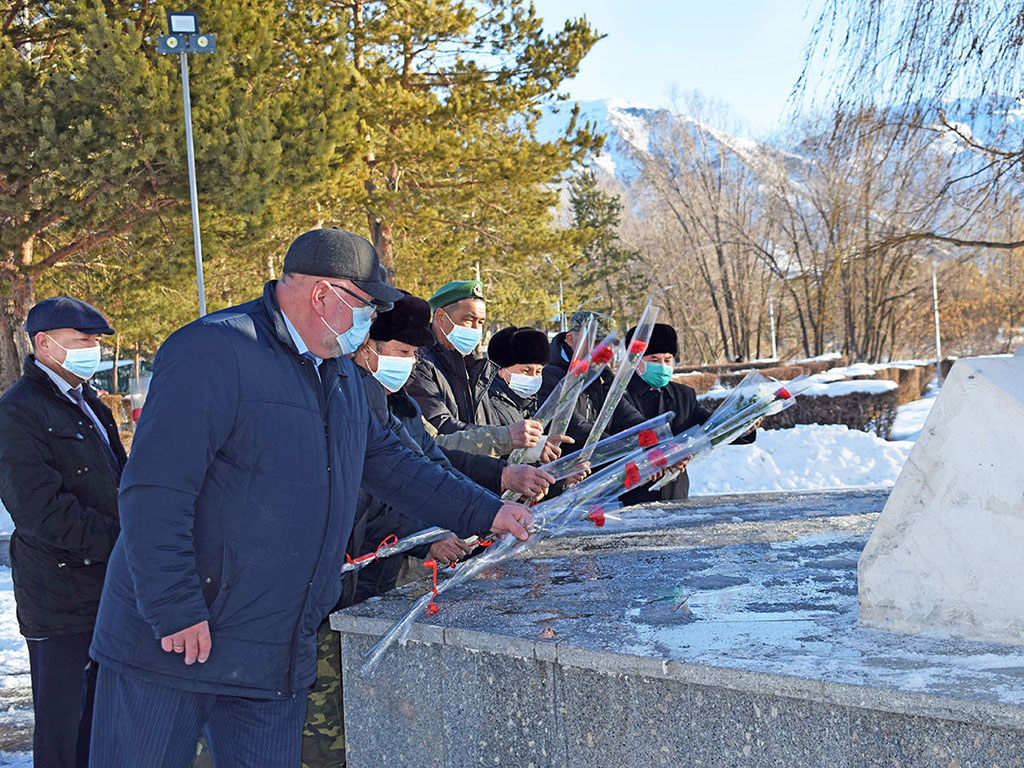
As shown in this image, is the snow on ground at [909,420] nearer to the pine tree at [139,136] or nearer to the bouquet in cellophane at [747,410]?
the pine tree at [139,136]

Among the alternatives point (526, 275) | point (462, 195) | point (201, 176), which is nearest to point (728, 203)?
point (526, 275)

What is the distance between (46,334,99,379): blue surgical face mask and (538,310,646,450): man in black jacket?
207 centimetres

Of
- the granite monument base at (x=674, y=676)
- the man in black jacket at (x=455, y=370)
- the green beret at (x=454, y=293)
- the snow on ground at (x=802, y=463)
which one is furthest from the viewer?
the snow on ground at (x=802, y=463)

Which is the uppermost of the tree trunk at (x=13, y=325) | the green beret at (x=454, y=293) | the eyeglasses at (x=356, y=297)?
the tree trunk at (x=13, y=325)

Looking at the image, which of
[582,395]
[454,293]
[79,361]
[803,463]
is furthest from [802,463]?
[79,361]

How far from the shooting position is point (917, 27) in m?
4.88

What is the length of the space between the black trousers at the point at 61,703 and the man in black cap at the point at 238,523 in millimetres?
1061

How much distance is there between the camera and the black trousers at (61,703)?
10.7ft

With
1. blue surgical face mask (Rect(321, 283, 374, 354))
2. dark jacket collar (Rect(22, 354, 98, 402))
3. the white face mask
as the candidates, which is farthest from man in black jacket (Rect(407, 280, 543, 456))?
blue surgical face mask (Rect(321, 283, 374, 354))

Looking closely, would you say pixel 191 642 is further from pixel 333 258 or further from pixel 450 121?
pixel 450 121

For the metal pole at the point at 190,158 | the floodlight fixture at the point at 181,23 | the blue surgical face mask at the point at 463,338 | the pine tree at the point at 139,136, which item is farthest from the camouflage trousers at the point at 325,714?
the floodlight fixture at the point at 181,23

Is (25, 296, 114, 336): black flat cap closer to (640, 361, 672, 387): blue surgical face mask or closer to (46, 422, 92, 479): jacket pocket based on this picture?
(46, 422, 92, 479): jacket pocket

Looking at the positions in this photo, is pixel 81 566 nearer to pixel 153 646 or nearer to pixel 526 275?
pixel 153 646

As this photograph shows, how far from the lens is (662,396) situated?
5414mm
